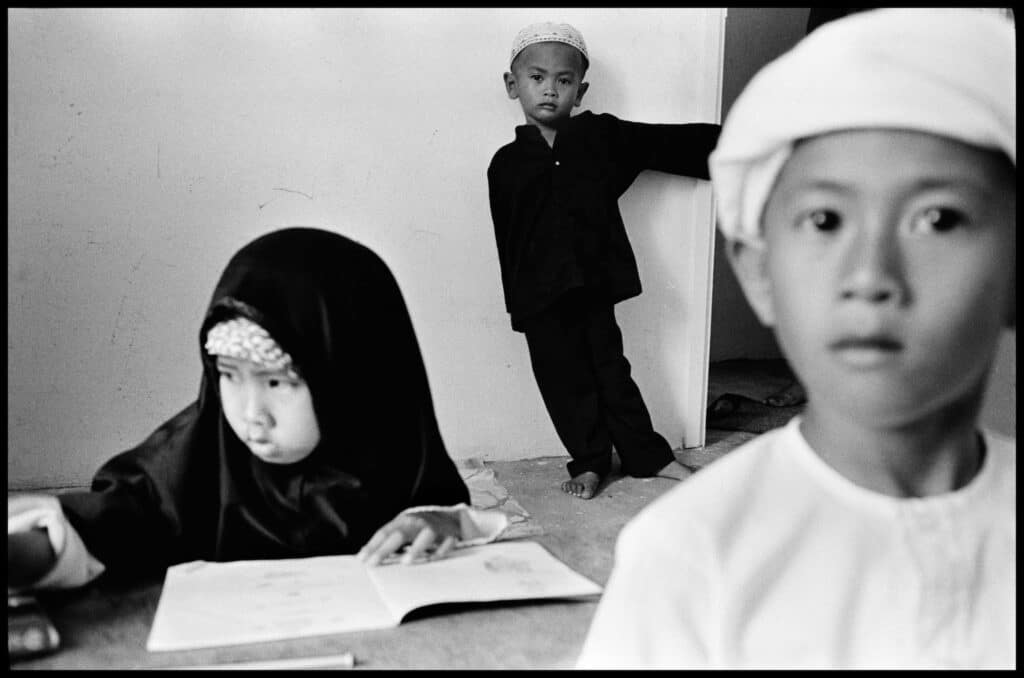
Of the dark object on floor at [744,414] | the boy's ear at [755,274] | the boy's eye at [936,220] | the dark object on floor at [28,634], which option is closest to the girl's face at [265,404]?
the dark object on floor at [28,634]


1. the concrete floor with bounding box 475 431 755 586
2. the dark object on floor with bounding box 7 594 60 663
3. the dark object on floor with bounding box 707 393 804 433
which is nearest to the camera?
the dark object on floor with bounding box 7 594 60 663

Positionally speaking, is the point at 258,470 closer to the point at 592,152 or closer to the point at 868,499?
the point at 868,499

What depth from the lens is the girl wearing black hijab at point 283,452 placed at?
3.99ft

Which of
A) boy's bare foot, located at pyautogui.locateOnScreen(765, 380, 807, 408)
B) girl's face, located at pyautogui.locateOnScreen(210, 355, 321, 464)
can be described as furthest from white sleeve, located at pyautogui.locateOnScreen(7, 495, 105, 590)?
boy's bare foot, located at pyautogui.locateOnScreen(765, 380, 807, 408)

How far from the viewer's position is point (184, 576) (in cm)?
131

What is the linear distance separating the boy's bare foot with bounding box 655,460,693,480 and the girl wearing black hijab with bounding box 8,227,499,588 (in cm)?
92

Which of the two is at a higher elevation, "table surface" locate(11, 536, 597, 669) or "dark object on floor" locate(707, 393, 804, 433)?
"table surface" locate(11, 536, 597, 669)

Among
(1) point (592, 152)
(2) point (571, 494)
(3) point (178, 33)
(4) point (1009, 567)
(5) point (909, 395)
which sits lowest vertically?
(2) point (571, 494)

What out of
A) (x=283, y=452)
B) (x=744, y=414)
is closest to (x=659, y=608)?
(x=283, y=452)

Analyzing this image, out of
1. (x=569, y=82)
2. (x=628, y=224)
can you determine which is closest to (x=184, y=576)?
(x=569, y=82)

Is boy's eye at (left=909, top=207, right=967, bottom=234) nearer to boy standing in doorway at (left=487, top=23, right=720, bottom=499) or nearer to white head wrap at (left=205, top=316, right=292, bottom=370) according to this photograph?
white head wrap at (left=205, top=316, right=292, bottom=370)

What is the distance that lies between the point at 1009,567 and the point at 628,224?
75.3 inches

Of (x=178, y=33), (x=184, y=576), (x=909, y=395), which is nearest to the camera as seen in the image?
(x=909, y=395)

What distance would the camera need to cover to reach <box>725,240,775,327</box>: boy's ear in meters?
0.63
